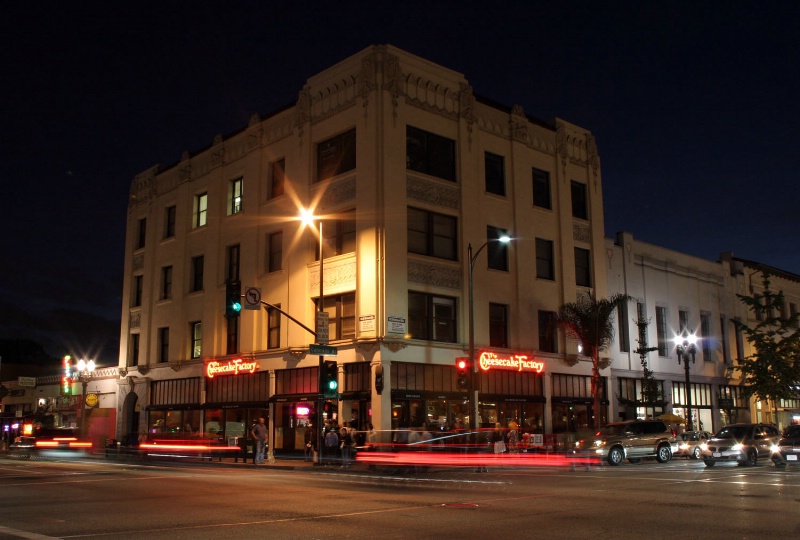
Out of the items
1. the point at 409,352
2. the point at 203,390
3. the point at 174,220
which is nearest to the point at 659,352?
the point at 409,352

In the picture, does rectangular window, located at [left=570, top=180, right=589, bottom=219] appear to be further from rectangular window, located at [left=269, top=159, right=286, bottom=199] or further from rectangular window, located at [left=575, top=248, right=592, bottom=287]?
rectangular window, located at [left=269, top=159, right=286, bottom=199]

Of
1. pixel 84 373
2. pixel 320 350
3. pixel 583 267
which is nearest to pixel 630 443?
pixel 320 350

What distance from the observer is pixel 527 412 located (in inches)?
1502

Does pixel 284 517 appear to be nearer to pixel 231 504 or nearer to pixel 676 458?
pixel 231 504

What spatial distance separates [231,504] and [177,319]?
3044 cm

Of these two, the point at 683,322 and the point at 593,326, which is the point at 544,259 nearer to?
the point at 593,326

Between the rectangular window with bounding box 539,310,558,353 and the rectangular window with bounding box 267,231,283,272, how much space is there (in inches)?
526

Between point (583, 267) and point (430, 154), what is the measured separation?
1186cm

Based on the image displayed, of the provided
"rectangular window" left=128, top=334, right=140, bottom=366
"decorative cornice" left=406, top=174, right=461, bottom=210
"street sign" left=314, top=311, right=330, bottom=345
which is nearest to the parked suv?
"street sign" left=314, top=311, right=330, bottom=345

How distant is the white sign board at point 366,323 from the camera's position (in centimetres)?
3259

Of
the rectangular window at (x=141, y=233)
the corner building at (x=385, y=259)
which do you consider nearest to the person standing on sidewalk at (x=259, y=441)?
the corner building at (x=385, y=259)

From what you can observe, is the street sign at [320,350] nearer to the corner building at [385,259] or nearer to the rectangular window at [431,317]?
the corner building at [385,259]

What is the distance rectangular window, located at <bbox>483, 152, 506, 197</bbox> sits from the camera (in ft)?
127

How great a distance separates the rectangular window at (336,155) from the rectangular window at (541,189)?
10.7m
